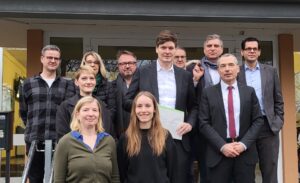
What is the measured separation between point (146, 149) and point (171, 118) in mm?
579

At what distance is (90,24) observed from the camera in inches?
303

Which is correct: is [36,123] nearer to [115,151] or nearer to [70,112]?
[70,112]

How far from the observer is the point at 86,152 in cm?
364

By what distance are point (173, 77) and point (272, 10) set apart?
6.74ft

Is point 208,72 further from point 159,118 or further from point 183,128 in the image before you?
Result: point 159,118

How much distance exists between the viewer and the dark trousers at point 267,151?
15.5 ft

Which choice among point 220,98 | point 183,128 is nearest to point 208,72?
point 220,98

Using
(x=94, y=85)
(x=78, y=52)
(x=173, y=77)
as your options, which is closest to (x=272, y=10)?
(x=173, y=77)

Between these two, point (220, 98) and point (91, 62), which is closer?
point (220, 98)

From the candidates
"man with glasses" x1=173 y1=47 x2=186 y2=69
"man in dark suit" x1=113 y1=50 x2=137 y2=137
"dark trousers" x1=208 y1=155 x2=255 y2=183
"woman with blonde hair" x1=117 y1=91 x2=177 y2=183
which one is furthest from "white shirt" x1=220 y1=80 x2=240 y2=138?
"man in dark suit" x1=113 y1=50 x2=137 y2=137

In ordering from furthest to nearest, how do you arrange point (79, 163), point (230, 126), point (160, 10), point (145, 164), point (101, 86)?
point (160, 10), point (101, 86), point (230, 126), point (145, 164), point (79, 163)

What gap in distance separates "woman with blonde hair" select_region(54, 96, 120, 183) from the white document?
0.71 m

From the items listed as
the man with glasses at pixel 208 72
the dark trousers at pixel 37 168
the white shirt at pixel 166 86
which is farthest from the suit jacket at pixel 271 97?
the dark trousers at pixel 37 168

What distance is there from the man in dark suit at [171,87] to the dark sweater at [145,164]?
0.47 metres
